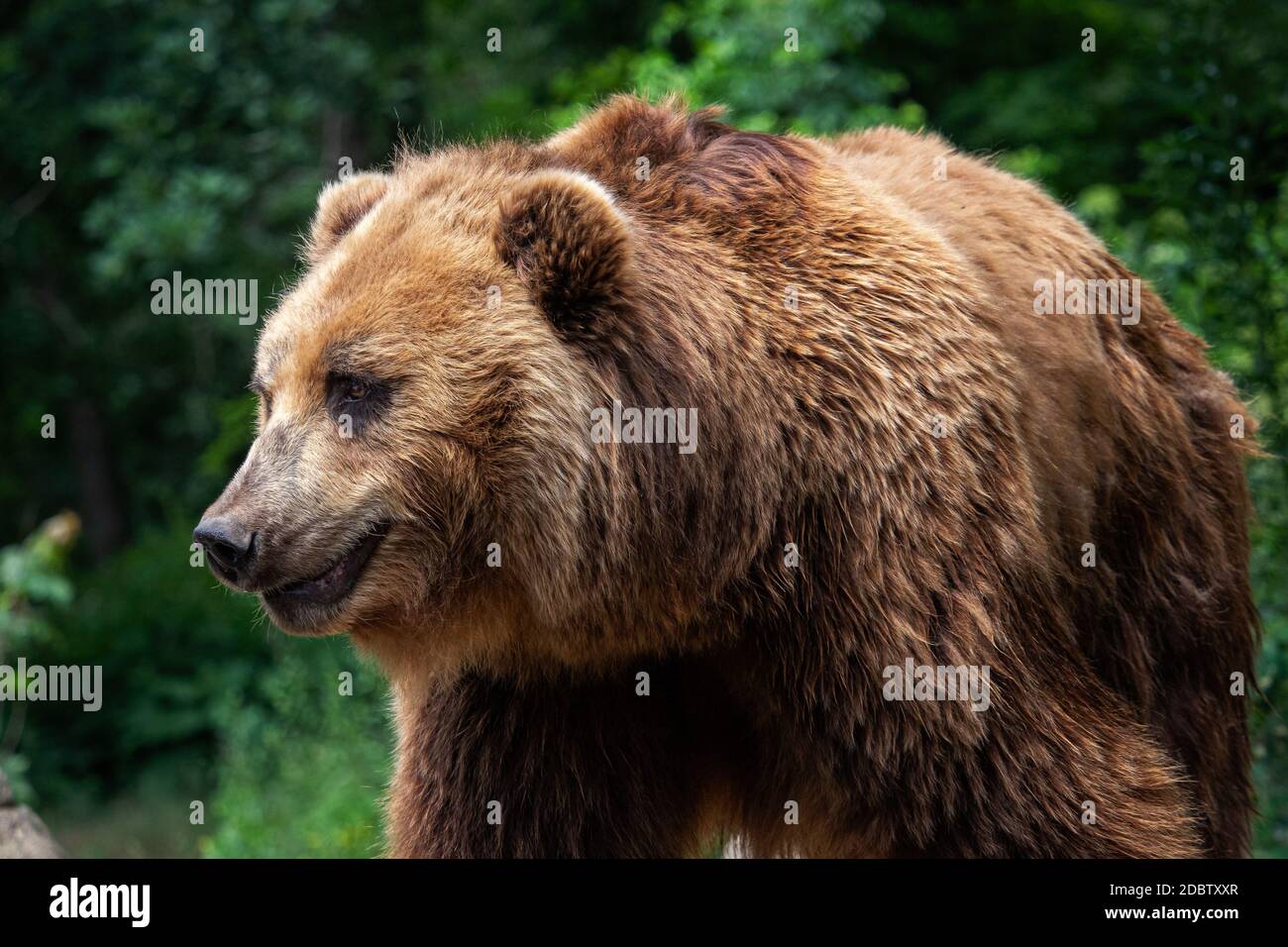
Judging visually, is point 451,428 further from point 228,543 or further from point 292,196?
point 292,196

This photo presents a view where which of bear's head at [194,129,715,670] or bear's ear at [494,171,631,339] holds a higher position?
bear's ear at [494,171,631,339]

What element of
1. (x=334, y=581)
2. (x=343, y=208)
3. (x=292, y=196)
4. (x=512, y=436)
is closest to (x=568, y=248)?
(x=512, y=436)

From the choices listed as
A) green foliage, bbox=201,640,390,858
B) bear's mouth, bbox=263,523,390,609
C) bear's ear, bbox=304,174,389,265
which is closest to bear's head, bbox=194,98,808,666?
bear's mouth, bbox=263,523,390,609

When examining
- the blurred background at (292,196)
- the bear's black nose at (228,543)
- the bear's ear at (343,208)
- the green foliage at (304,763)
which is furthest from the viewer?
the green foliage at (304,763)

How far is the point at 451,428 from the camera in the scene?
3.45 metres

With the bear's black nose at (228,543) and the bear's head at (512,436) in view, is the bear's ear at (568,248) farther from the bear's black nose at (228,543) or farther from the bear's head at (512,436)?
the bear's black nose at (228,543)

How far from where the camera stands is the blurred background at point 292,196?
22.5 ft

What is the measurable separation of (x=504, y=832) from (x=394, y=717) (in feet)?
1.99

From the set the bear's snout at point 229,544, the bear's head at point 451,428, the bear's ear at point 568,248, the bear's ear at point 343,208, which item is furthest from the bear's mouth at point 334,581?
the bear's ear at point 343,208

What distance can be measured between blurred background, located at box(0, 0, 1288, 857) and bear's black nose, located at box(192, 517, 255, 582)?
3527mm

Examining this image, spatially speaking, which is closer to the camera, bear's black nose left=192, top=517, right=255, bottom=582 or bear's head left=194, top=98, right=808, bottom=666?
bear's black nose left=192, top=517, right=255, bottom=582

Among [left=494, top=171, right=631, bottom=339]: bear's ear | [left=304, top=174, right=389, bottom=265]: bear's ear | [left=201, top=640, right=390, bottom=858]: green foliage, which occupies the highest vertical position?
[left=304, top=174, right=389, bottom=265]: bear's ear

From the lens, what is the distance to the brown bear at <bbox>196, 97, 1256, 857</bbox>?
11.4 ft

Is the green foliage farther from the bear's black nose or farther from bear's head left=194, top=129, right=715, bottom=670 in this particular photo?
the bear's black nose
